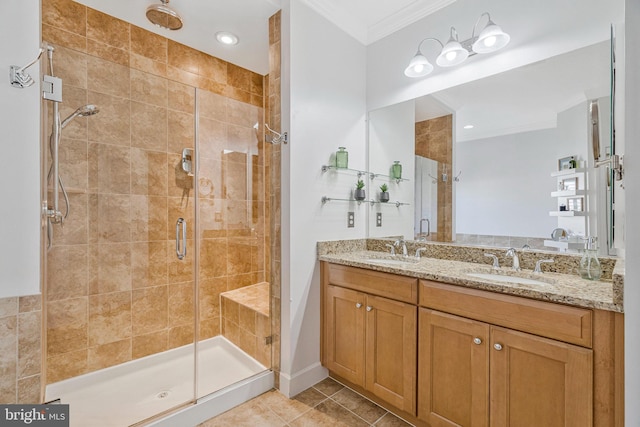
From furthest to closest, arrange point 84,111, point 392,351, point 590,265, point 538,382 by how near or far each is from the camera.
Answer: point 84,111, point 392,351, point 590,265, point 538,382

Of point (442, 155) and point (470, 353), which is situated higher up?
point (442, 155)

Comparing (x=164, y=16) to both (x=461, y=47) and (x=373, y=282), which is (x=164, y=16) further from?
(x=373, y=282)

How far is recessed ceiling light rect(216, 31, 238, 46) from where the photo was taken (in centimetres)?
226

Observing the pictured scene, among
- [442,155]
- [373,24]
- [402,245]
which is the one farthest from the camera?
[373,24]

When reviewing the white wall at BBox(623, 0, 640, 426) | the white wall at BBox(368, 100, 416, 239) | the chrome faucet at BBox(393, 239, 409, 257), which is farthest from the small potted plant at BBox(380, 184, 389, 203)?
the white wall at BBox(623, 0, 640, 426)

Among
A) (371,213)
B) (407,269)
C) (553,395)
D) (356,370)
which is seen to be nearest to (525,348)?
(553,395)

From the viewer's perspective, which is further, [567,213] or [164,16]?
[164,16]

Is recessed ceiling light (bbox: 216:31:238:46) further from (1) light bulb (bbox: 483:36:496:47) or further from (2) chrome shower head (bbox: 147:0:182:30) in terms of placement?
(1) light bulb (bbox: 483:36:496:47)

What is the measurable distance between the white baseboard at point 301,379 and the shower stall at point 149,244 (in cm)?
16

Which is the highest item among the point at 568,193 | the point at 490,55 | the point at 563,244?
the point at 490,55

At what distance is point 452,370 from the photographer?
1.42 meters

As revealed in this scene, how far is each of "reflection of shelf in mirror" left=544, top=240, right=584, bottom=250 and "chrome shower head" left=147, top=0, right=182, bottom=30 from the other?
283cm

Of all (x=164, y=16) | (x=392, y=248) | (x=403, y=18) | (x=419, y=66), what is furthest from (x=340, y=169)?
(x=164, y=16)

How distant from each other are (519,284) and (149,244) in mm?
2333
